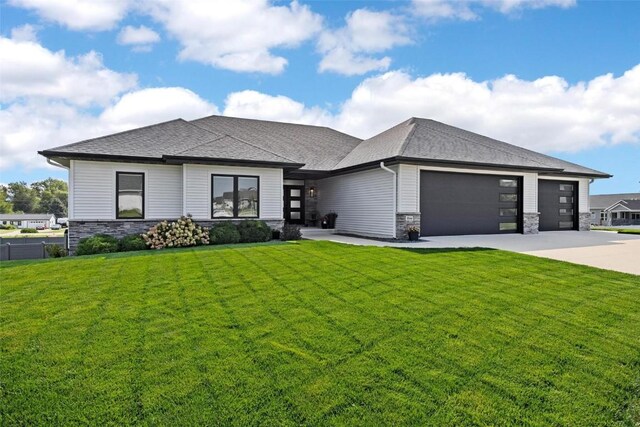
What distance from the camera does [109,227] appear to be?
12297mm

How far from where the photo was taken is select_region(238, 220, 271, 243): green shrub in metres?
12.5

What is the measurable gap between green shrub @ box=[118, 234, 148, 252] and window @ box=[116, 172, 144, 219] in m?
1.42

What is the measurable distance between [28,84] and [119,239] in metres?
5.16

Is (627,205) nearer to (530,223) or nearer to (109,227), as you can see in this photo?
(530,223)

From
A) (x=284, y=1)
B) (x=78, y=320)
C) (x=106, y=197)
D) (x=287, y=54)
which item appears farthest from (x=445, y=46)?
(x=78, y=320)

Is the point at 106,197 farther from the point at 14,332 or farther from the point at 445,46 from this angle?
the point at 445,46

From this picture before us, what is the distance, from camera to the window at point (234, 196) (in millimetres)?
13156

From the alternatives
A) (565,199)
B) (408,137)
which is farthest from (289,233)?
(565,199)

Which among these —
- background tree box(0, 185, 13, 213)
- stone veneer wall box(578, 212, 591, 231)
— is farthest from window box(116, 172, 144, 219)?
background tree box(0, 185, 13, 213)

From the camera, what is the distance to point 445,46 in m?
13.6

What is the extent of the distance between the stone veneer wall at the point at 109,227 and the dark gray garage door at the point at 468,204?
26.6ft

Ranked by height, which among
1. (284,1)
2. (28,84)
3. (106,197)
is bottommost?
(106,197)

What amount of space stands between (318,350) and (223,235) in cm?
909

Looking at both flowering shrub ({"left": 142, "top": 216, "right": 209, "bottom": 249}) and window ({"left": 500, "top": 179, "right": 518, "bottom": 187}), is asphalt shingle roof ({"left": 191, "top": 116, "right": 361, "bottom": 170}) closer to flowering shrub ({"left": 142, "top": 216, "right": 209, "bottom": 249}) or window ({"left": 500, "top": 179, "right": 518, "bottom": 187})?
flowering shrub ({"left": 142, "top": 216, "right": 209, "bottom": 249})
